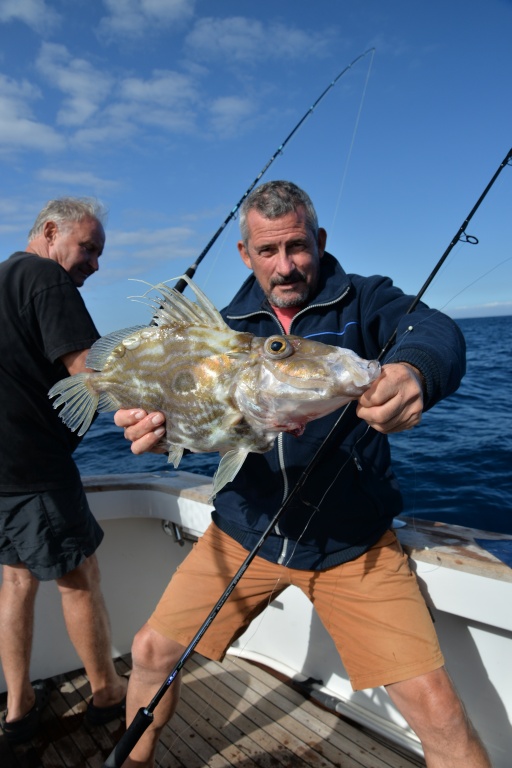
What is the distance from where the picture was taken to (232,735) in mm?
3332

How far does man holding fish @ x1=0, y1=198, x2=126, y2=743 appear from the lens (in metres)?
2.87

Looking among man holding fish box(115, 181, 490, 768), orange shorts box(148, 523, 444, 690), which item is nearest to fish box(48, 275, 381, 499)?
man holding fish box(115, 181, 490, 768)

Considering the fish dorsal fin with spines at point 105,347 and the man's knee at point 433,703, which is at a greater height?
the fish dorsal fin with spines at point 105,347

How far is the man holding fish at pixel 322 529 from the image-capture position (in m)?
2.24

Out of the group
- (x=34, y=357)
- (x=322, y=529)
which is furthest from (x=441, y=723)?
(x=34, y=357)

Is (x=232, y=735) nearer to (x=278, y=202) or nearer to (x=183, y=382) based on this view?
(x=183, y=382)

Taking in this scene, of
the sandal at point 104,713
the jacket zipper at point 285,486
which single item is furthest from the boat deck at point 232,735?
the jacket zipper at point 285,486

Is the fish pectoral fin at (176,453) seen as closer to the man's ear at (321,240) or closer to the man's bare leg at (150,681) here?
the man's bare leg at (150,681)

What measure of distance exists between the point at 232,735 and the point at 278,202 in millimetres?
3255

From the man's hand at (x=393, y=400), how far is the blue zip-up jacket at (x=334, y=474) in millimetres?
533

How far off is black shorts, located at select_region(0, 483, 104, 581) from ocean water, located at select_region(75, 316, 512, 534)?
5.70 ft

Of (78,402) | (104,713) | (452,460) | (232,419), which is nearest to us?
(232,419)

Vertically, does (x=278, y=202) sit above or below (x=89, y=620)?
above

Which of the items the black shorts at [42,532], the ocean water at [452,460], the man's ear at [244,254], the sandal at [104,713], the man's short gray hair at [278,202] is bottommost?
the ocean water at [452,460]
